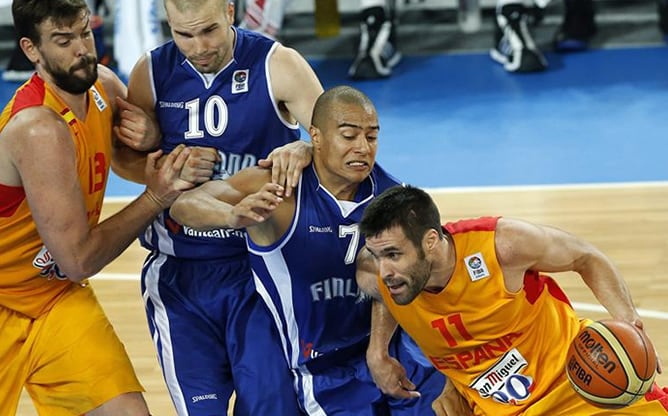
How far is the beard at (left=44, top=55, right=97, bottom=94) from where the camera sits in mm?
4804

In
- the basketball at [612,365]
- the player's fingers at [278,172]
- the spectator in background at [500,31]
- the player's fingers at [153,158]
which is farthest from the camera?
the spectator in background at [500,31]

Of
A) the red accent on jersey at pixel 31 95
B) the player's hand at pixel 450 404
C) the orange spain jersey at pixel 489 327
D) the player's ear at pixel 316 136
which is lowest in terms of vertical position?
the player's hand at pixel 450 404

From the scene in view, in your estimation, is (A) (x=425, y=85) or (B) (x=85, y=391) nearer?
(B) (x=85, y=391)

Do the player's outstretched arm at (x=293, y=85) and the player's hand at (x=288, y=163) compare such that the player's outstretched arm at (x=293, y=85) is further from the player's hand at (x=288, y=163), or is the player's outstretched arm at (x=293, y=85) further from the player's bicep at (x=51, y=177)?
the player's bicep at (x=51, y=177)

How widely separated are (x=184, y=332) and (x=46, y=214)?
917mm

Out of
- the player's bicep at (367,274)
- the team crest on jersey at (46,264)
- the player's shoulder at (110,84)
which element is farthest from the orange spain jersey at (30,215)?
the player's bicep at (367,274)

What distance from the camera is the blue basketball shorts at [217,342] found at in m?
5.26

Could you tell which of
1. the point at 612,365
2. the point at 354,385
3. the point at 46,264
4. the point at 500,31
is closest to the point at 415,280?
the point at 612,365

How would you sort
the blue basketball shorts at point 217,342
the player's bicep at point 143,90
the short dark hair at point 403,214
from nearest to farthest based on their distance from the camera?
the short dark hair at point 403,214
the blue basketball shorts at point 217,342
the player's bicep at point 143,90

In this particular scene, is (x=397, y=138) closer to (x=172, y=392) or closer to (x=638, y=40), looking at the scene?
(x=638, y=40)

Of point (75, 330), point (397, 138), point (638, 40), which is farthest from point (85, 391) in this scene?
point (638, 40)

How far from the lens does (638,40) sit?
1130cm

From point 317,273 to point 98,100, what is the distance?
3.74 feet

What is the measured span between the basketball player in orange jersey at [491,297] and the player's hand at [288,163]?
16.1 inches
